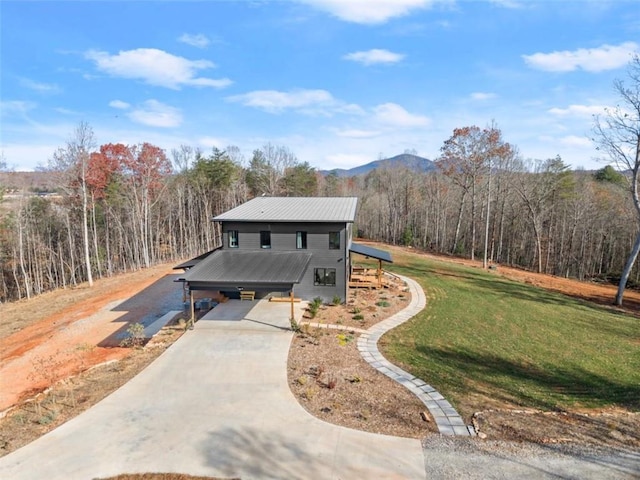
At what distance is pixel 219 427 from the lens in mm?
7855

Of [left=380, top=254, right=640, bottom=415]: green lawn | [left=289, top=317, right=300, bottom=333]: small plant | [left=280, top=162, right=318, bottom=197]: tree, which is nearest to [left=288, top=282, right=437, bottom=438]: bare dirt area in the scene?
[left=289, top=317, right=300, bottom=333]: small plant

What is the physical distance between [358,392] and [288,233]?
9.75m

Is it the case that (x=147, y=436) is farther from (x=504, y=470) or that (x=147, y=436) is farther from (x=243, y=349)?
(x=504, y=470)

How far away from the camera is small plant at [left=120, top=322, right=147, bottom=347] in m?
13.5

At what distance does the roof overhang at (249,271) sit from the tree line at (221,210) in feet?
48.9

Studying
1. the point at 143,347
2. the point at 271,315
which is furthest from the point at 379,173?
the point at 143,347

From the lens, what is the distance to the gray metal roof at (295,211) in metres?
17.4

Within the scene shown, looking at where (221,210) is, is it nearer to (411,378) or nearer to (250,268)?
(250,268)

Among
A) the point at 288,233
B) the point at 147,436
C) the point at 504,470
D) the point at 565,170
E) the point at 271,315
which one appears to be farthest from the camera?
the point at 565,170

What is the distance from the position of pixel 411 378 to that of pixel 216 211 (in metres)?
36.0

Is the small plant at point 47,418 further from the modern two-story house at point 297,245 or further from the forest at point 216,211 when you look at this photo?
the forest at point 216,211

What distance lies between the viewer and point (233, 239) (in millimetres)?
18266

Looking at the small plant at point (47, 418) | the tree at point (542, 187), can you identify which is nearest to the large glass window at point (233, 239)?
the small plant at point (47, 418)

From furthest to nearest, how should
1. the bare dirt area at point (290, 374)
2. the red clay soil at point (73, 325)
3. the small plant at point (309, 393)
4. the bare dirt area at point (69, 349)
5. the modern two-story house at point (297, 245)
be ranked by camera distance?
1. the modern two-story house at point (297, 245)
2. the red clay soil at point (73, 325)
3. the small plant at point (309, 393)
4. the bare dirt area at point (69, 349)
5. the bare dirt area at point (290, 374)
